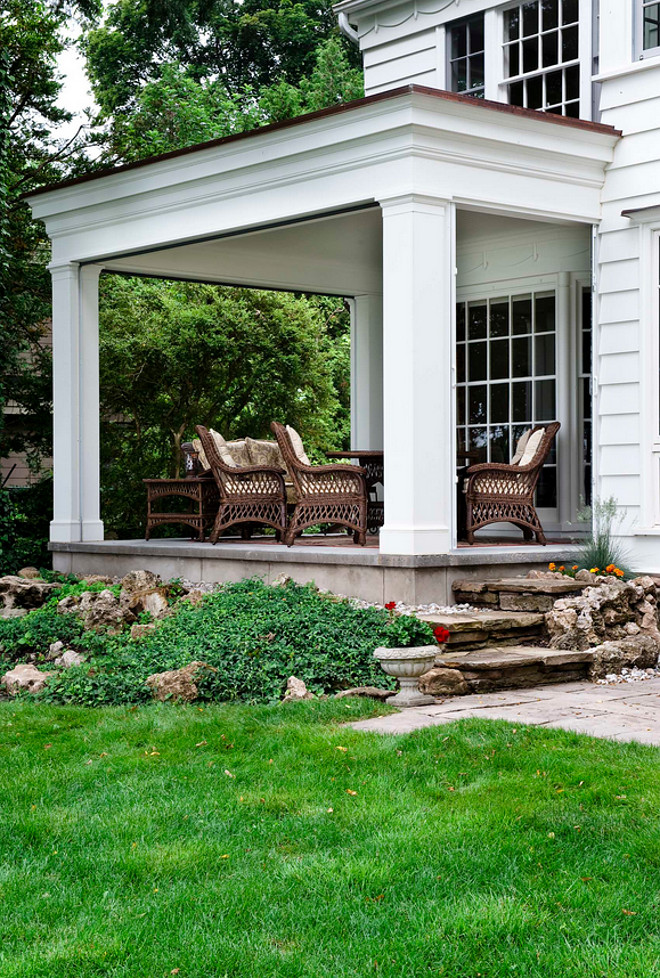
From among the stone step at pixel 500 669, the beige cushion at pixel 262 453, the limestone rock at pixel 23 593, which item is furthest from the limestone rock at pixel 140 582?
the stone step at pixel 500 669

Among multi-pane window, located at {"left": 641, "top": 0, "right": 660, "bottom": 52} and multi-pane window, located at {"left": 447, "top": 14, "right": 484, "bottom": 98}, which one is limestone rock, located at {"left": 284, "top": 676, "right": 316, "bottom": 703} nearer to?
multi-pane window, located at {"left": 641, "top": 0, "right": 660, "bottom": 52}

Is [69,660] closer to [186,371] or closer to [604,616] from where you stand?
[604,616]

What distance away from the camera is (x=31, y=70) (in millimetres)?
14820

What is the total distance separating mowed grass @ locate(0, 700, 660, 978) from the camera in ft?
10.3

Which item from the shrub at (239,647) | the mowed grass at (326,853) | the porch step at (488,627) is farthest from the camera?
the porch step at (488,627)

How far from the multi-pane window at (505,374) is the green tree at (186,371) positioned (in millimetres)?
4861

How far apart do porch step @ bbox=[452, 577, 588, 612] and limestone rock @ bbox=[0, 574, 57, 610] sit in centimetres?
363

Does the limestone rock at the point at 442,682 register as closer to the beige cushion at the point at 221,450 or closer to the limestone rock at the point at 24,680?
the limestone rock at the point at 24,680

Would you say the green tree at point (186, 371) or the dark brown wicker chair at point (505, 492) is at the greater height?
the green tree at point (186, 371)

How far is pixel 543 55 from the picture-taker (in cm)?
1027

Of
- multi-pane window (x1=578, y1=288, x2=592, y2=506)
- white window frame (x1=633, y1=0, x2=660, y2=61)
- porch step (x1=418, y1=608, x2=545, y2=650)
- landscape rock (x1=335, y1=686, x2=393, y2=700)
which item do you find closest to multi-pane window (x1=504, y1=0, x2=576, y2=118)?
white window frame (x1=633, y1=0, x2=660, y2=61)

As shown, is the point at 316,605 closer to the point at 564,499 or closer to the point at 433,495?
the point at 433,495

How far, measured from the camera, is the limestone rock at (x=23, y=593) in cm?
965

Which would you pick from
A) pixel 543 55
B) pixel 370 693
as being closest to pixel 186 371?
pixel 543 55
